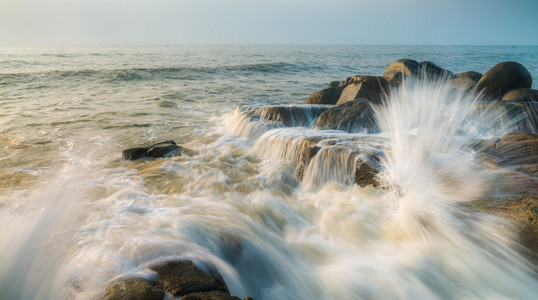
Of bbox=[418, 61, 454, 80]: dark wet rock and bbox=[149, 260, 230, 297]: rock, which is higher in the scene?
bbox=[418, 61, 454, 80]: dark wet rock

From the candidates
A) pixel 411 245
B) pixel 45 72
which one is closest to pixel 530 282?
pixel 411 245

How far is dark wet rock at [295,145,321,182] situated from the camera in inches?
195

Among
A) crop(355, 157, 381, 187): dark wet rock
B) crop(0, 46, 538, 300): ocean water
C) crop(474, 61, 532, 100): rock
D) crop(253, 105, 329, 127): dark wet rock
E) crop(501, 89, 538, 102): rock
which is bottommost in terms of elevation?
crop(0, 46, 538, 300): ocean water

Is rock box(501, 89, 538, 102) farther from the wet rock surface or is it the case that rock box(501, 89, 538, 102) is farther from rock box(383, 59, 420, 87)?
the wet rock surface

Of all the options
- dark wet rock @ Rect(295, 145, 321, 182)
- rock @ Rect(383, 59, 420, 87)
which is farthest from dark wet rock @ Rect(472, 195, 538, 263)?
rock @ Rect(383, 59, 420, 87)

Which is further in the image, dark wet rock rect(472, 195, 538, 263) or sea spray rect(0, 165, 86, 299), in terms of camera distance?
dark wet rock rect(472, 195, 538, 263)

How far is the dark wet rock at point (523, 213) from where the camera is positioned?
8.48 feet

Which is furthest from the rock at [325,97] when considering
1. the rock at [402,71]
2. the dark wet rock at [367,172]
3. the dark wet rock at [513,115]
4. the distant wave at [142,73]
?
the distant wave at [142,73]

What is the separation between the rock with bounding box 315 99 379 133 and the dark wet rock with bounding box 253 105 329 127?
59 cm

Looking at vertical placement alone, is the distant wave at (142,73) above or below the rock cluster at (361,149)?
above

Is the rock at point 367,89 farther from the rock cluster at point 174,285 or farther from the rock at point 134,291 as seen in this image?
the rock at point 134,291

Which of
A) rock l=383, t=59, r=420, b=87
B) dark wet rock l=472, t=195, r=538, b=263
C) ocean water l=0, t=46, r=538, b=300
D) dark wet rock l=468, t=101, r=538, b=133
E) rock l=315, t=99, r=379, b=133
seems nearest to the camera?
dark wet rock l=472, t=195, r=538, b=263

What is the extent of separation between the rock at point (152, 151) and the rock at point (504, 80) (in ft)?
31.5

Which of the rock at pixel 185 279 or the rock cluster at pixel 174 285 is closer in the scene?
the rock cluster at pixel 174 285
